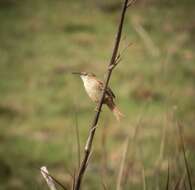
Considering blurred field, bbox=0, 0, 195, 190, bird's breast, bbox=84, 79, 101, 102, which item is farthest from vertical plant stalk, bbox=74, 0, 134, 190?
blurred field, bbox=0, 0, 195, 190

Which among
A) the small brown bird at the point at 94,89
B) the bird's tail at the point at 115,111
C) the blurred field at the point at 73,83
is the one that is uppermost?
the small brown bird at the point at 94,89

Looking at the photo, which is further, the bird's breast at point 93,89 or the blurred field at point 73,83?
the blurred field at point 73,83

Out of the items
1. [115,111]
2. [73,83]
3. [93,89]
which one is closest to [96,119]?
[115,111]

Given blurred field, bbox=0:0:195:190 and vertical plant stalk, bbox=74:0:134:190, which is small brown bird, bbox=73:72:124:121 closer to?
vertical plant stalk, bbox=74:0:134:190

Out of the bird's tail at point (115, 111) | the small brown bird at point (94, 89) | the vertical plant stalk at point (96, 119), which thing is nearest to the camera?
the vertical plant stalk at point (96, 119)

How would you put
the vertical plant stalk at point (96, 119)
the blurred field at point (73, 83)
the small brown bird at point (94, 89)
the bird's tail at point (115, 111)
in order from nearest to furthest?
1. the vertical plant stalk at point (96, 119)
2. the bird's tail at point (115, 111)
3. the small brown bird at point (94, 89)
4. the blurred field at point (73, 83)

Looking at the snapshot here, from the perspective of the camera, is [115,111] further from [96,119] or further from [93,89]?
[96,119]

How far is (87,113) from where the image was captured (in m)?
13.9

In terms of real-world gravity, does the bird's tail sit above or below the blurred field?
above

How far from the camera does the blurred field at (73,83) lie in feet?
37.8

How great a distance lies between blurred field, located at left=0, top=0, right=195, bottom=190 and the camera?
37.8ft

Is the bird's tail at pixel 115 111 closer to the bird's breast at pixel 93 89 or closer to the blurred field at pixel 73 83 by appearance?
the bird's breast at pixel 93 89

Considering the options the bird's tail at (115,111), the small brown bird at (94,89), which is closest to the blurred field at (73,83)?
the small brown bird at (94,89)

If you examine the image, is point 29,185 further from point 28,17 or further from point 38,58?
point 28,17
